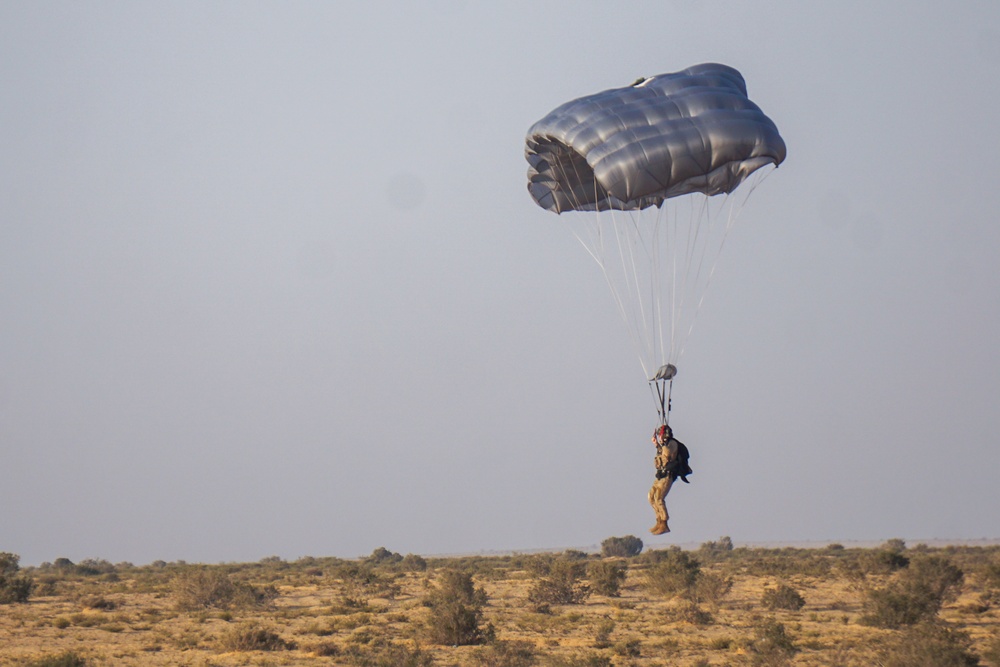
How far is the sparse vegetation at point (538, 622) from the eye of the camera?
25.3m

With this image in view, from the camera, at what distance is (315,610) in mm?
38312

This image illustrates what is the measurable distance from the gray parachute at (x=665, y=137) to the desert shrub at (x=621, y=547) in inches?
2831

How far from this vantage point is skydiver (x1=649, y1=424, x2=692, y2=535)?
79.6 feet

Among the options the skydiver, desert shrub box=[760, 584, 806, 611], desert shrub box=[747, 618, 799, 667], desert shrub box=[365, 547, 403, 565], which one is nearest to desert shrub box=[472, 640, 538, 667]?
the skydiver

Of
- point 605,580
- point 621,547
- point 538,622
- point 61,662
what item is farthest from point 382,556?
point 61,662

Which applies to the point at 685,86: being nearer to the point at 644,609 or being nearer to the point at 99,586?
the point at 644,609

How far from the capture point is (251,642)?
27.7 meters

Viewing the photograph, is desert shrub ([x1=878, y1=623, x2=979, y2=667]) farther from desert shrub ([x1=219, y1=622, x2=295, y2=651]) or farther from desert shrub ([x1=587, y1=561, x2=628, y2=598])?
desert shrub ([x1=587, y1=561, x2=628, y2=598])

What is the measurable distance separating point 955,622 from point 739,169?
1579 cm

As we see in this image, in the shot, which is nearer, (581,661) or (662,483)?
(581,661)

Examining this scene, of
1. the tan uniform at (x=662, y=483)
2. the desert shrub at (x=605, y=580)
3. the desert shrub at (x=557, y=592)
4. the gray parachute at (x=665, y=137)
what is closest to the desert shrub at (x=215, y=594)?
the desert shrub at (x=557, y=592)

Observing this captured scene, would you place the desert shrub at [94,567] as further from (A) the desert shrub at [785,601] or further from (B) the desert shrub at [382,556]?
(A) the desert shrub at [785,601]

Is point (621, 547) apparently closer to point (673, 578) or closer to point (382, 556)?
point (382, 556)

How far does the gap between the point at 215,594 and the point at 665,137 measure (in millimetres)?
25169
